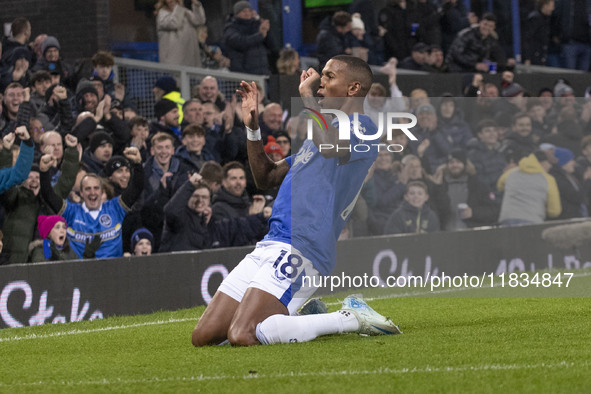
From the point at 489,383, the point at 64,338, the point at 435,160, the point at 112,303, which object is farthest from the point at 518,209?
the point at 489,383

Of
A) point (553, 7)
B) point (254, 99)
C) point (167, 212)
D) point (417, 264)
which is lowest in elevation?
point (417, 264)

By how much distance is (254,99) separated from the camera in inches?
280

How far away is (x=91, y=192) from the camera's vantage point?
10078 millimetres

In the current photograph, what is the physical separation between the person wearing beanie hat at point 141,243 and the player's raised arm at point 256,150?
3.12m

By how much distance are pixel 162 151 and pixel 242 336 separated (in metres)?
4.64

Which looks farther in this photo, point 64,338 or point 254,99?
point 64,338

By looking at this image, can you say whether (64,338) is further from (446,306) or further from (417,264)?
(417,264)

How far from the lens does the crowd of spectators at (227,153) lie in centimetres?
1009

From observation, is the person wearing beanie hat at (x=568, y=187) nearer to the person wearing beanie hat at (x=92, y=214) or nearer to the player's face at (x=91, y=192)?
the person wearing beanie hat at (x=92, y=214)

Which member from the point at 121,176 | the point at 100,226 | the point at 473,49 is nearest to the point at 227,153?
the point at 121,176

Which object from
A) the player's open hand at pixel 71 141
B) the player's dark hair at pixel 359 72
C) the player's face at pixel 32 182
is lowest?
the player's face at pixel 32 182

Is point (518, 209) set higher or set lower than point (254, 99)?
lower

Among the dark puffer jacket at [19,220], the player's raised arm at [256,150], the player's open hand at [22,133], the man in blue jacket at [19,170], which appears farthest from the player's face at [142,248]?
the player's raised arm at [256,150]

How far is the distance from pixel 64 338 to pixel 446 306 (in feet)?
10.7
